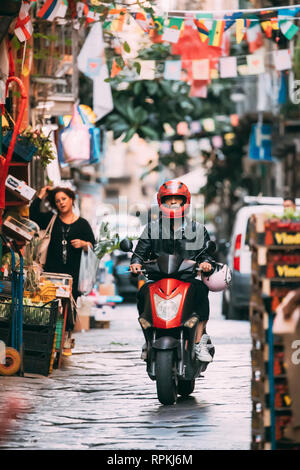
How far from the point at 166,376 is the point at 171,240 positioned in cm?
143

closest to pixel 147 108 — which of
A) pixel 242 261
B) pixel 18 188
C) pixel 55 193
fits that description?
pixel 242 261

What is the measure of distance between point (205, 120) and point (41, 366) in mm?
16180

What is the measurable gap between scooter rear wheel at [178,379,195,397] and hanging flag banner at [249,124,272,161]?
25.9 metres

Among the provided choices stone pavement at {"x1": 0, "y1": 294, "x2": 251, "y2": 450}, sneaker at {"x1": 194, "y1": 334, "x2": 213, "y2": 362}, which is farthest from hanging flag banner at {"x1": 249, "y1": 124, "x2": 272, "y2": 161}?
sneaker at {"x1": 194, "y1": 334, "x2": 213, "y2": 362}

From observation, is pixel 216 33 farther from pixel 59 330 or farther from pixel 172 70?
pixel 59 330

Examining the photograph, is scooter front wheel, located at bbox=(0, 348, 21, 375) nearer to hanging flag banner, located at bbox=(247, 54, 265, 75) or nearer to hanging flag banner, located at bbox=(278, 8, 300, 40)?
hanging flag banner, located at bbox=(278, 8, 300, 40)

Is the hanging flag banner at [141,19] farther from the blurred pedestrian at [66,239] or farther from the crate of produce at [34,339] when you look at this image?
the crate of produce at [34,339]

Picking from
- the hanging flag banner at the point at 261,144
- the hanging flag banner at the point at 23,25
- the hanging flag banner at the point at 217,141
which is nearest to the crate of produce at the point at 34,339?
the hanging flag banner at the point at 23,25

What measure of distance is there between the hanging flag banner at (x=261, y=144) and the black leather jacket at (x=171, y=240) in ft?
84.2

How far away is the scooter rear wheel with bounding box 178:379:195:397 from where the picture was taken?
10.1m

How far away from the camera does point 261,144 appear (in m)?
36.4

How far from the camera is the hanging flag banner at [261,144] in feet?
118

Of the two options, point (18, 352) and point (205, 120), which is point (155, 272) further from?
point (205, 120)
